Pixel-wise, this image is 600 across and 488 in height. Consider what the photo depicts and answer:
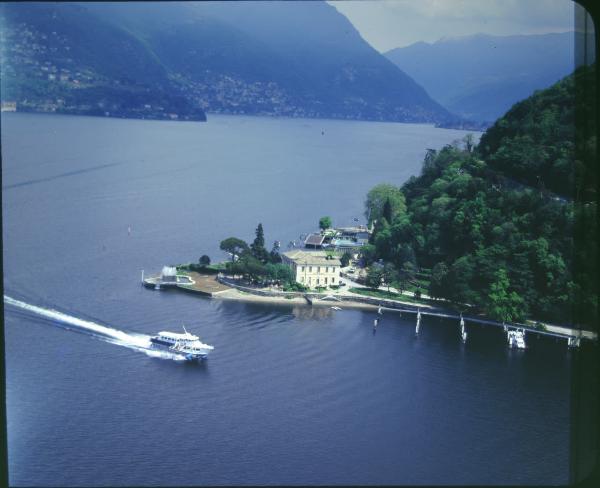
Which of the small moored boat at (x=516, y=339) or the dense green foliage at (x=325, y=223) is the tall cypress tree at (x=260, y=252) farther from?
the small moored boat at (x=516, y=339)

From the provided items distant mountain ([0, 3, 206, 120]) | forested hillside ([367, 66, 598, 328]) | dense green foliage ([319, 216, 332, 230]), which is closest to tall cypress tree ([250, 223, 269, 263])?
forested hillside ([367, 66, 598, 328])

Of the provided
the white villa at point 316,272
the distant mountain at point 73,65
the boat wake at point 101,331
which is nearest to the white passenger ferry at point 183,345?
the boat wake at point 101,331

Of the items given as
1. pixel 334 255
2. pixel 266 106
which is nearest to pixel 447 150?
pixel 334 255

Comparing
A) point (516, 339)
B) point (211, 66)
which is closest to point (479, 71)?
point (211, 66)

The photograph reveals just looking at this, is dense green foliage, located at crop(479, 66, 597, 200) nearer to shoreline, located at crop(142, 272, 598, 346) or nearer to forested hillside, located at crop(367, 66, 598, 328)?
forested hillside, located at crop(367, 66, 598, 328)

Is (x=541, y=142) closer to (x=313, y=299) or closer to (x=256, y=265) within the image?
(x=313, y=299)

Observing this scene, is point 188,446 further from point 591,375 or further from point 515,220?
point 515,220

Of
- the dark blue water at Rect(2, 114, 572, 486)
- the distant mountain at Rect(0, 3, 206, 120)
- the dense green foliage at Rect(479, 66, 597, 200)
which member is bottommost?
the dark blue water at Rect(2, 114, 572, 486)
